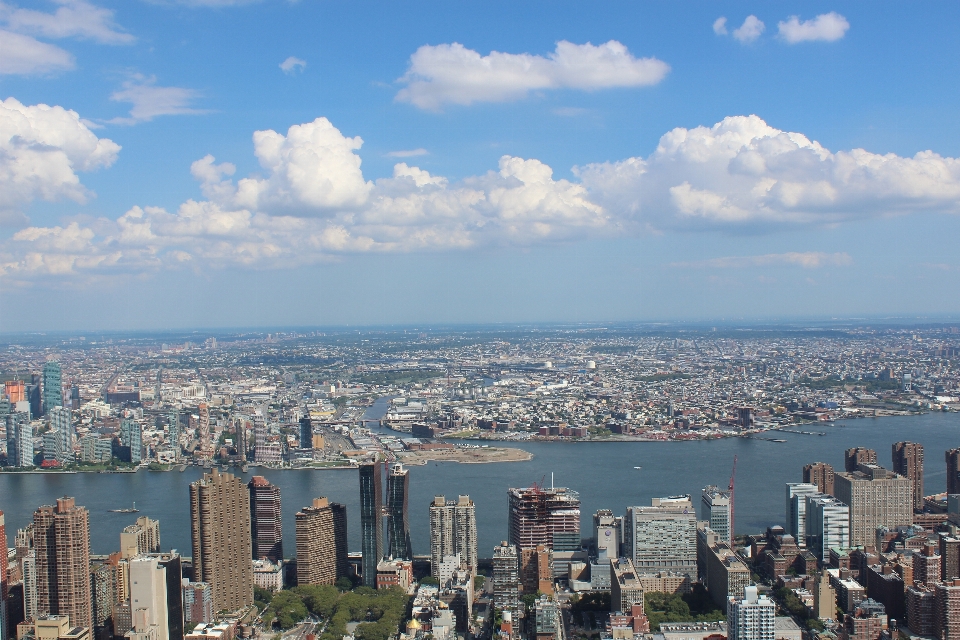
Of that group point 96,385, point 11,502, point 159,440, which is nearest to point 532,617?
point 11,502

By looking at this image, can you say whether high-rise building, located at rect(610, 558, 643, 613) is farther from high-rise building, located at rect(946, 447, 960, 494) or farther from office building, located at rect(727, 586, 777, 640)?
high-rise building, located at rect(946, 447, 960, 494)

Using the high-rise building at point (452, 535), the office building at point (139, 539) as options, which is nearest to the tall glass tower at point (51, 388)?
the office building at point (139, 539)

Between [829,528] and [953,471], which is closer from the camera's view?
[829,528]

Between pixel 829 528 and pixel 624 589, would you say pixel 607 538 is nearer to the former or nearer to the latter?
pixel 624 589

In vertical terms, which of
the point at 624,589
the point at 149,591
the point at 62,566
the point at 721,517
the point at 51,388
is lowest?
the point at 624,589

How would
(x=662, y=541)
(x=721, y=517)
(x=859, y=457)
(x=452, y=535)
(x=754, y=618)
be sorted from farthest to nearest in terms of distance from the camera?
1. (x=859, y=457)
2. (x=721, y=517)
3. (x=452, y=535)
4. (x=662, y=541)
5. (x=754, y=618)

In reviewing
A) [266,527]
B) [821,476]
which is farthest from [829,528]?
[266,527]

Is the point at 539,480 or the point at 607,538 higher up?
the point at 607,538

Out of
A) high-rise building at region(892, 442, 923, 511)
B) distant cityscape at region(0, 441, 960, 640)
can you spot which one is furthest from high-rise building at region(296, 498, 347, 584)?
high-rise building at region(892, 442, 923, 511)
